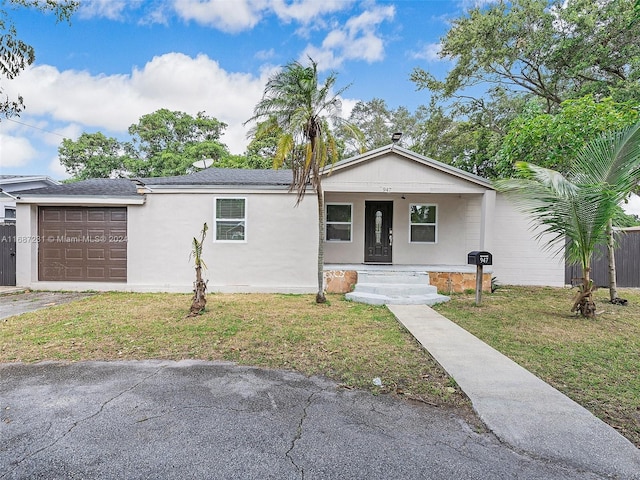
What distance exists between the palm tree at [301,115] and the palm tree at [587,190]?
3.74 m

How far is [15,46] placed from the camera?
5371mm

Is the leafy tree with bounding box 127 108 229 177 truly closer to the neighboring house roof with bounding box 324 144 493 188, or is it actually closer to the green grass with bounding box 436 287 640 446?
the neighboring house roof with bounding box 324 144 493 188

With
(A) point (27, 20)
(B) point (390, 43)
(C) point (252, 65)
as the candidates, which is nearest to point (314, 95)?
(A) point (27, 20)

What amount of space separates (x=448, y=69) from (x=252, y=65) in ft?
29.8

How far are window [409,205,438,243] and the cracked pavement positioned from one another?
8.33 metres

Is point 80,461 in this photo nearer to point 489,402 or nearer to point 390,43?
point 489,402

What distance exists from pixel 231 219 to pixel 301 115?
3662mm

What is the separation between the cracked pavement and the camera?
2.20m

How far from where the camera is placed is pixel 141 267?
30.2 ft

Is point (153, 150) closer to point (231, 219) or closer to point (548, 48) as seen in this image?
point (231, 219)

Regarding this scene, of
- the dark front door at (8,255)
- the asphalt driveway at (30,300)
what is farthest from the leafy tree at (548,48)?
the dark front door at (8,255)

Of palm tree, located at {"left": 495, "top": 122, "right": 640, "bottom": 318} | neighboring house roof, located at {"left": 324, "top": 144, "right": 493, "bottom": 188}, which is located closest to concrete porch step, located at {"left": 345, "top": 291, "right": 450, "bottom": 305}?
palm tree, located at {"left": 495, "top": 122, "right": 640, "bottom": 318}

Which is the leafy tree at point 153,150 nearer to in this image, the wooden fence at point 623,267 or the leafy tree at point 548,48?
the leafy tree at point 548,48

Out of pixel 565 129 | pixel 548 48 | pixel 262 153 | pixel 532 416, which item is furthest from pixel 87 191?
pixel 262 153
